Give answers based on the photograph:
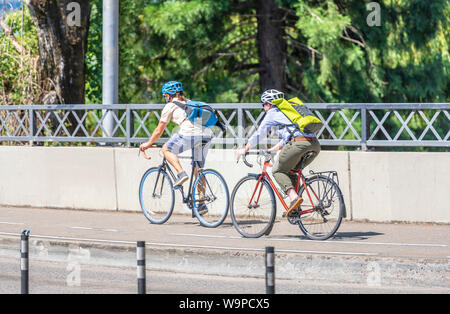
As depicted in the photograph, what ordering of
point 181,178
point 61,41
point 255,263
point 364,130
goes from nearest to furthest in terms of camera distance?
point 255,263
point 181,178
point 364,130
point 61,41

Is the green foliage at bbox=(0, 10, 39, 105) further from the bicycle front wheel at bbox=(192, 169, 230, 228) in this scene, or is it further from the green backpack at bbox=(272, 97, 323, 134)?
the green backpack at bbox=(272, 97, 323, 134)

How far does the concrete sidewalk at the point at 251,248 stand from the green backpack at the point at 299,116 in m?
1.29

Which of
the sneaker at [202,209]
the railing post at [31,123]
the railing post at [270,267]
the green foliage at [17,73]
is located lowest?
the railing post at [270,267]

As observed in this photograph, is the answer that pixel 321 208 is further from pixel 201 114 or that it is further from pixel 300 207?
pixel 201 114

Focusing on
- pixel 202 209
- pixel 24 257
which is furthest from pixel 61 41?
pixel 24 257

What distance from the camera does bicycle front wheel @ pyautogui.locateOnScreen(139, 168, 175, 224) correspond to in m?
12.3

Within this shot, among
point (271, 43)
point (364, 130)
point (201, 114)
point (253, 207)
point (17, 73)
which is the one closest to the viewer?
point (253, 207)

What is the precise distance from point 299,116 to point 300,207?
1.03 m

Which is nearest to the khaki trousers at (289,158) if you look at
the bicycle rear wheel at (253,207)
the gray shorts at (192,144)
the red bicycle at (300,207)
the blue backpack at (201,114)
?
the red bicycle at (300,207)

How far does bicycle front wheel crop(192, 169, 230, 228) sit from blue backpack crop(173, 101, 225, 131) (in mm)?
619

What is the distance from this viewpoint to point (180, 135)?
39.2 ft

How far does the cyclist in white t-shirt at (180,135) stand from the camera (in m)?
11.9

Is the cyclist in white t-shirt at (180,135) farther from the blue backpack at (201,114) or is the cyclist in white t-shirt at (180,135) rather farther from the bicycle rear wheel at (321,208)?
the bicycle rear wheel at (321,208)

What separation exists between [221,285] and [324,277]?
3.27ft
